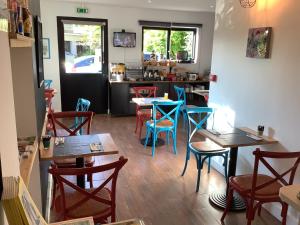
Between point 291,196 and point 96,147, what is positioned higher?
point 291,196

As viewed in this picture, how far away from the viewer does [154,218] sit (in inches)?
104

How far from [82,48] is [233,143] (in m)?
4.64

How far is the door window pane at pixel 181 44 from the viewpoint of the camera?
6.88 metres

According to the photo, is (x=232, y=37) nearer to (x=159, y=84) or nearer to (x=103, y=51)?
(x=159, y=84)

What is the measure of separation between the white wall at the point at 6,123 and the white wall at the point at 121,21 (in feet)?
17.4

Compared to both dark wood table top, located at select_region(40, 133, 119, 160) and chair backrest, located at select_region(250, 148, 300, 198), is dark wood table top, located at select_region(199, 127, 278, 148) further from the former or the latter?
dark wood table top, located at select_region(40, 133, 119, 160)

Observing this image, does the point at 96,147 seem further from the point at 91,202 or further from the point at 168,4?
the point at 168,4

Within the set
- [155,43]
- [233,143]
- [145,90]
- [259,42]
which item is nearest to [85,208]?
[233,143]

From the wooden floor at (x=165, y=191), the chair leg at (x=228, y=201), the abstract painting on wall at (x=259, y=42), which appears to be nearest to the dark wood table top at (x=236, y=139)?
the chair leg at (x=228, y=201)

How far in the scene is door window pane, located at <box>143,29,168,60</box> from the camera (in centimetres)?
666

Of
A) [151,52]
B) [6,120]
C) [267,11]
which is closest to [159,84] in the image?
[151,52]

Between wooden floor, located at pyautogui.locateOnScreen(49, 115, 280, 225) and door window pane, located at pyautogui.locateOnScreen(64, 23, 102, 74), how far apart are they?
2.56 meters

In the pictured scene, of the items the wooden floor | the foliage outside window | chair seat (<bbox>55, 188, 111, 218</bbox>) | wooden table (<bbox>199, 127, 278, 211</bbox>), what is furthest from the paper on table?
the foliage outside window

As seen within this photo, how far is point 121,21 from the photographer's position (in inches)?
248
